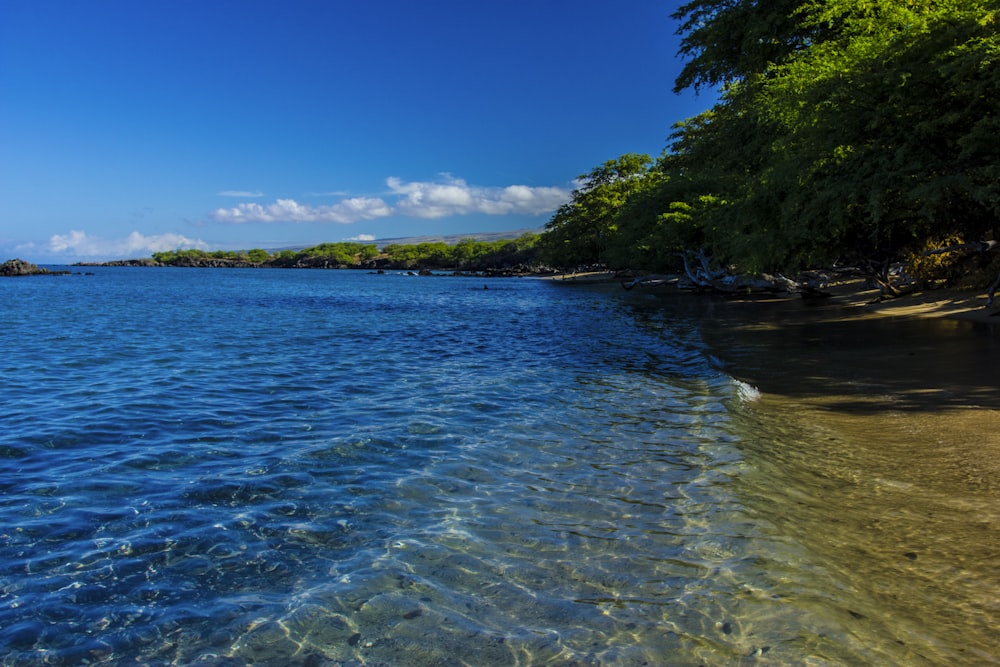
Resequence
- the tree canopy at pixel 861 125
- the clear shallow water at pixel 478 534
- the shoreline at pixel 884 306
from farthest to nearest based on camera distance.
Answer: the shoreline at pixel 884 306, the tree canopy at pixel 861 125, the clear shallow water at pixel 478 534

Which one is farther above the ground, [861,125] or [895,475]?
[861,125]

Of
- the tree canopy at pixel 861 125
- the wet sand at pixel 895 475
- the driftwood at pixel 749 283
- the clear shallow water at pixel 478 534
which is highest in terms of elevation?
the tree canopy at pixel 861 125

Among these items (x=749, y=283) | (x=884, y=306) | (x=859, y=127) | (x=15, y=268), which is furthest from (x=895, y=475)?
(x=15, y=268)

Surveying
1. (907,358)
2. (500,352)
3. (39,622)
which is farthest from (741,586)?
(500,352)

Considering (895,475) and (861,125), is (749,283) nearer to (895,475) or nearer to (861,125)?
(861,125)

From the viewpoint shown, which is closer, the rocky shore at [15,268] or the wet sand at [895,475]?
the wet sand at [895,475]

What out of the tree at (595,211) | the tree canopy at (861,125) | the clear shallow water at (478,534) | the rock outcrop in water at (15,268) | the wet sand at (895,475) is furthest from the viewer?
the rock outcrop in water at (15,268)

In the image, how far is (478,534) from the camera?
596 centimetres

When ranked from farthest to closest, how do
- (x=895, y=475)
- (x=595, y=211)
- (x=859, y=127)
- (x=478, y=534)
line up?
(x=595, y=211), (x=859, y=127), (x=895, y=475), (x=478, y=534)

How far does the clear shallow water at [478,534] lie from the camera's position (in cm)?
424

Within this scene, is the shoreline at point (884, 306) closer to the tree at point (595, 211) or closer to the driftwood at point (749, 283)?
the driftwood at point (749, 283)

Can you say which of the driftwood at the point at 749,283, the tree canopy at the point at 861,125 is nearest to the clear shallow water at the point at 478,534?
the tree canopy at the point at 861,125

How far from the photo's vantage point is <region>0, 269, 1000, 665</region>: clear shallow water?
4238mm

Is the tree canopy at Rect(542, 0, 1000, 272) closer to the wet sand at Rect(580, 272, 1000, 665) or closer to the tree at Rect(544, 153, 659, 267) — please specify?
the wet sand at Rect(580, 272, 1000, 665)
